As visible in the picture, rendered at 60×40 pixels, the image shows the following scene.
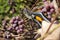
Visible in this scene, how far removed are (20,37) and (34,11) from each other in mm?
156

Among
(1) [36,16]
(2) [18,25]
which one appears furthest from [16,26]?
(1) [36,16]

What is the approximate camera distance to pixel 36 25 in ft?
3.26

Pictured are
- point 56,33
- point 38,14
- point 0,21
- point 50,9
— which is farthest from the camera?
point 0,21

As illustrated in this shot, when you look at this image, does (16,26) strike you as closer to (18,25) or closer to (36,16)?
(18,25)

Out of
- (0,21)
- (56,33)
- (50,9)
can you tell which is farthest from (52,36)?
(0,21)

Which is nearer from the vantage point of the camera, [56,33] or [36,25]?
[56,33]

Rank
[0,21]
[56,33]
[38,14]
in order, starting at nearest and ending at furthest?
[56,33] → [38,14] → [0,21]

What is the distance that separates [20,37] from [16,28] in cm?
5

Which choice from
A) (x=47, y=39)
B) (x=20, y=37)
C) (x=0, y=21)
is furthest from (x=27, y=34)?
(x=47, y=39)

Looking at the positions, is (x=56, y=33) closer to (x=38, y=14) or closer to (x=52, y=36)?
(x=52, y=36)

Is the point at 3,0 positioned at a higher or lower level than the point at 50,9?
higher

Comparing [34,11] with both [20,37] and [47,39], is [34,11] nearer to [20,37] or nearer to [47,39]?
[20,37]

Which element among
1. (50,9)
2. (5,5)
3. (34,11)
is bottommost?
(50,9)

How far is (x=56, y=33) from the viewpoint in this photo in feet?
1.89
